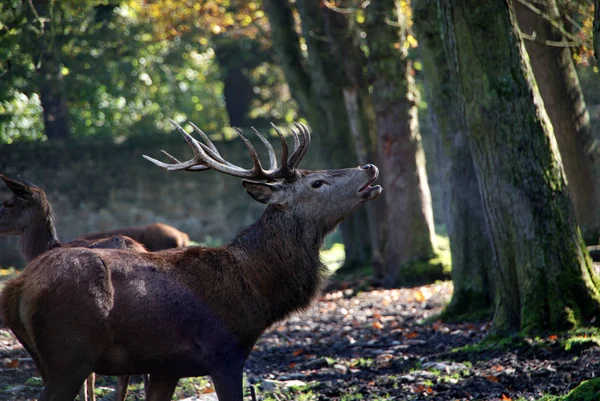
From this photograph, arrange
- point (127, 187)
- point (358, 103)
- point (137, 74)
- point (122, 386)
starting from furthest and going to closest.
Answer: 1. point (137, 74)
2. point (127, 187)
3. point (358, 103)
4. point (122, 386)

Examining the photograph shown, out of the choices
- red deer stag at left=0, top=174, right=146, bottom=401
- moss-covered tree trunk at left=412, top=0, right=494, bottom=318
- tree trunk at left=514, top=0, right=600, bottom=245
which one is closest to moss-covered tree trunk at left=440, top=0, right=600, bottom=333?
moss-covered tree trunk at left=412, top=0, right=494, bottom=318

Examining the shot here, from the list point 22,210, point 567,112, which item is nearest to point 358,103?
point 567,112

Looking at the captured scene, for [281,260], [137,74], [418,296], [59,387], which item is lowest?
[418,296]

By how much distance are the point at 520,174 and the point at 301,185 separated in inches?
90.4

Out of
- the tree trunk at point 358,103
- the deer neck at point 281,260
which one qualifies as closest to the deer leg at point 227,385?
the deer neck at point 281,260

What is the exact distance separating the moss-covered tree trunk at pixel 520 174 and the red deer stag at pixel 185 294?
1718 mm

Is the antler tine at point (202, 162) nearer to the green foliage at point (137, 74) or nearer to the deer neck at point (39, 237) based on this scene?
the deer neck at point (39, 237)

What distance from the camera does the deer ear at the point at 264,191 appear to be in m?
6.55

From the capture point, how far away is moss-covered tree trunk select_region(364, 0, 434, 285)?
14.1m

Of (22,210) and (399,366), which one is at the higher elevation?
(22,210)

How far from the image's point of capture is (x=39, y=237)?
9.04 meters

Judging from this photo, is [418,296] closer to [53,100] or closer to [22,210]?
[22,210]

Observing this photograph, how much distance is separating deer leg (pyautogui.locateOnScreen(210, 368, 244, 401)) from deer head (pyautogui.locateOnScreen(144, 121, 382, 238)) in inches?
57.3

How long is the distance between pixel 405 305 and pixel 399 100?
360cm
